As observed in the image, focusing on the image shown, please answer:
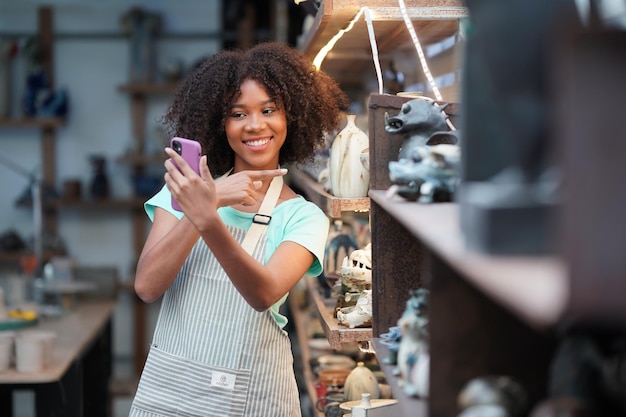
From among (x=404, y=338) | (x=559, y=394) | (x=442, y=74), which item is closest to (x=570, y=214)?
(x=559, y=394)

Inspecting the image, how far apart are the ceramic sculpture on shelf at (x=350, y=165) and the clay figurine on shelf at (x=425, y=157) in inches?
23.6

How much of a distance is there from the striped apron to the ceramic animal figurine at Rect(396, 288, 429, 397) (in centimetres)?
69

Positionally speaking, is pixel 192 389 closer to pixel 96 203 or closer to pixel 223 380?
pixel 223 380

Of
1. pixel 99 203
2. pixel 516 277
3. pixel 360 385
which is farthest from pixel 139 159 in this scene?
pixel 516 277

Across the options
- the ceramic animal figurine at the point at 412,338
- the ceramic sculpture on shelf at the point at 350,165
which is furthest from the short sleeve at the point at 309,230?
the ceramic animal figurine at the point at 412,338

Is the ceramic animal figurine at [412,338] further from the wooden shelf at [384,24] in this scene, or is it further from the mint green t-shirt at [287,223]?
the wooden shelf at [384,24]

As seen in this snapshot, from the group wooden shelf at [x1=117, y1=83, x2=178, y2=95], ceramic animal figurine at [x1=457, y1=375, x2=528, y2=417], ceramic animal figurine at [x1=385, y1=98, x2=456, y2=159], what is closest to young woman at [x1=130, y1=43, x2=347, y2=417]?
ceramic animal figurine at [x1=385, y1=98, x2=456, y2=159]

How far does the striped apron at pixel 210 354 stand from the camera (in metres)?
2.21

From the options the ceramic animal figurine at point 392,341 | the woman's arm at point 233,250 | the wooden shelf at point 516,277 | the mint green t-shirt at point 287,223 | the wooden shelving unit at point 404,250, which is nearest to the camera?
the wooden shelf at point 516,277

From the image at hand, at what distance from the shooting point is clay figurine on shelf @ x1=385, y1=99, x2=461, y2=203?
4.61 ft

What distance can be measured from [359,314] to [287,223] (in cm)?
28

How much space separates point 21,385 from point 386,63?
1759mm

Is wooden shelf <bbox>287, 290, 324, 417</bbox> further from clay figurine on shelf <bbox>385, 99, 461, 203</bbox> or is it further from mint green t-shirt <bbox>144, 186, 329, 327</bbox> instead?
clay figurine on shelf <bbox>385, 99, 461, 203</bbox>

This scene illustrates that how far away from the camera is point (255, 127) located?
2.26 m
